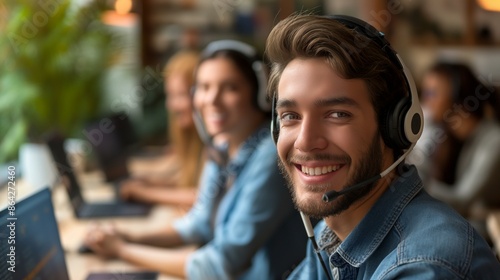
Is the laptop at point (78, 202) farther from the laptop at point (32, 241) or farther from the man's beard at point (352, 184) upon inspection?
the man's beard at point (352, 184)

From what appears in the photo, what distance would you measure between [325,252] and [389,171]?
214mm

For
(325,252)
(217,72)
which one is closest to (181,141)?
(217,72)

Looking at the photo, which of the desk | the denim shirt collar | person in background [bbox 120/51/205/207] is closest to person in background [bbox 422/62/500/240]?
person in background [bbox 120/51/205/207]

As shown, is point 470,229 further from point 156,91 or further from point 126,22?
point 126,22

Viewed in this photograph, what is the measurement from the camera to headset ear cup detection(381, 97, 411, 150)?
2.82 feet

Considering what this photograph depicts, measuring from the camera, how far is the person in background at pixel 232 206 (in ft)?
4.98

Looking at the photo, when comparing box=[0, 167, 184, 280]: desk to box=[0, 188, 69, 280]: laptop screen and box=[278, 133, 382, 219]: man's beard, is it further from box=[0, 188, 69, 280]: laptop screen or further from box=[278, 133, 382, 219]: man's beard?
box=[278, 133, 382, 219]: man's beard

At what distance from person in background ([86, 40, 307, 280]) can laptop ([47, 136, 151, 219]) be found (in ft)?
1.28

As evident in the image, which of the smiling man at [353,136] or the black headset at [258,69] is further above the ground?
the black headset at [258,69]

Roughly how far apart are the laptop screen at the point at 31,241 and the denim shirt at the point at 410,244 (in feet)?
1.50

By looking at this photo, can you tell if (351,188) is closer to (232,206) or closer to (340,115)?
(340,115)

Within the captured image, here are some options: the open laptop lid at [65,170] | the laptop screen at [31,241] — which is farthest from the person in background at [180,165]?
the laptop screen at [31,241]

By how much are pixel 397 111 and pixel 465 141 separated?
79.6 inches

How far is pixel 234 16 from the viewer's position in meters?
4.73
